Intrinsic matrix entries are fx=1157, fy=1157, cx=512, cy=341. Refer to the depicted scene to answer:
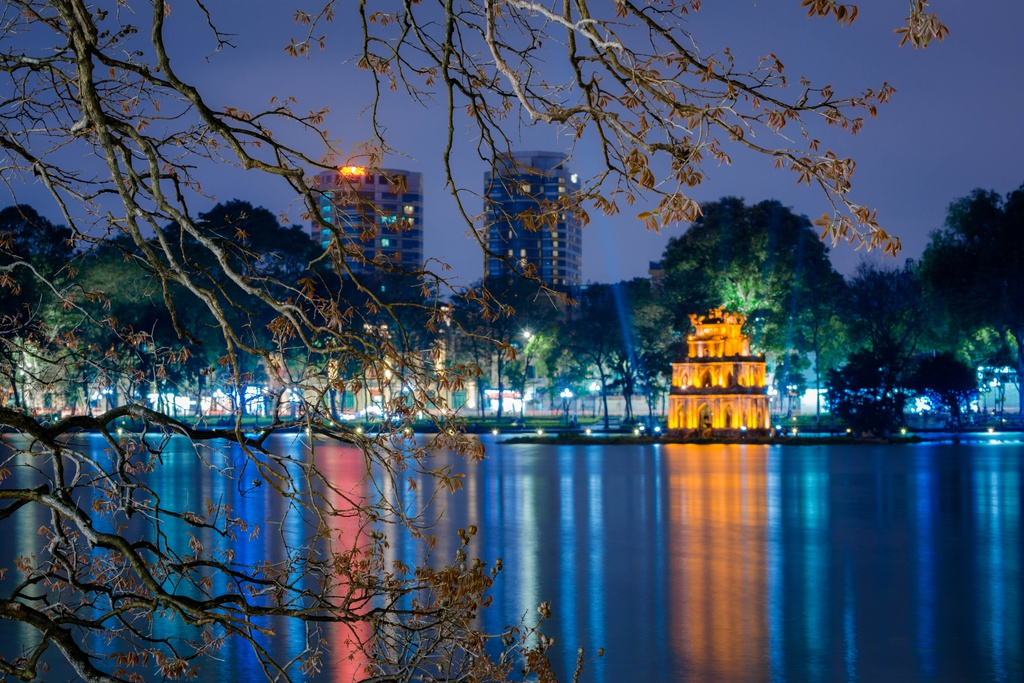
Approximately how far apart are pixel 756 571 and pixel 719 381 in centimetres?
3990

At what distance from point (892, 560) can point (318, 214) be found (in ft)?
46.6

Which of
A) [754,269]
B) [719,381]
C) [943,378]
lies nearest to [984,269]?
[943,378]

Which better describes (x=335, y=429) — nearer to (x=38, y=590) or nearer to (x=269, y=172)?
(x=269, y=172)

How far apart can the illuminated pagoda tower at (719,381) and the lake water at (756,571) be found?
22.1 m

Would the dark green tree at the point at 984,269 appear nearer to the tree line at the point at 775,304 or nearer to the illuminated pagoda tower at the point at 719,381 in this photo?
the tree line at the point at 775,304

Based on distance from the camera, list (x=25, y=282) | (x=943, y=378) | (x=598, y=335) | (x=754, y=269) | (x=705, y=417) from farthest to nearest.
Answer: (x=598, y=335) < (x=754, y=269) < (x=943, y=378) < (x=705, y=417) < (x=25, y=282)

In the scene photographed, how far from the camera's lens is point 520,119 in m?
6.17

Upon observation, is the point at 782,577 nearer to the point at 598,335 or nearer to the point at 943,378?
the point at 943,378

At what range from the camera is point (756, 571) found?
53.4ft

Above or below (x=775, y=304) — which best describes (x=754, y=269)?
above

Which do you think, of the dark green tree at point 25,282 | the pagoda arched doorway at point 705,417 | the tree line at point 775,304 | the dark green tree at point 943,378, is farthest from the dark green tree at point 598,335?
the dark green tree at point 25,282

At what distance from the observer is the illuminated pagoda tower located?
55094mm

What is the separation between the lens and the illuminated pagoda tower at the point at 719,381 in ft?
181

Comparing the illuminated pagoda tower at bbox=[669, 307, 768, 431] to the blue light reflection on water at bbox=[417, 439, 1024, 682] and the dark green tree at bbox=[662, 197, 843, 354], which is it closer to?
the dark green tree at bbox=[662, 197, 843, 354]
